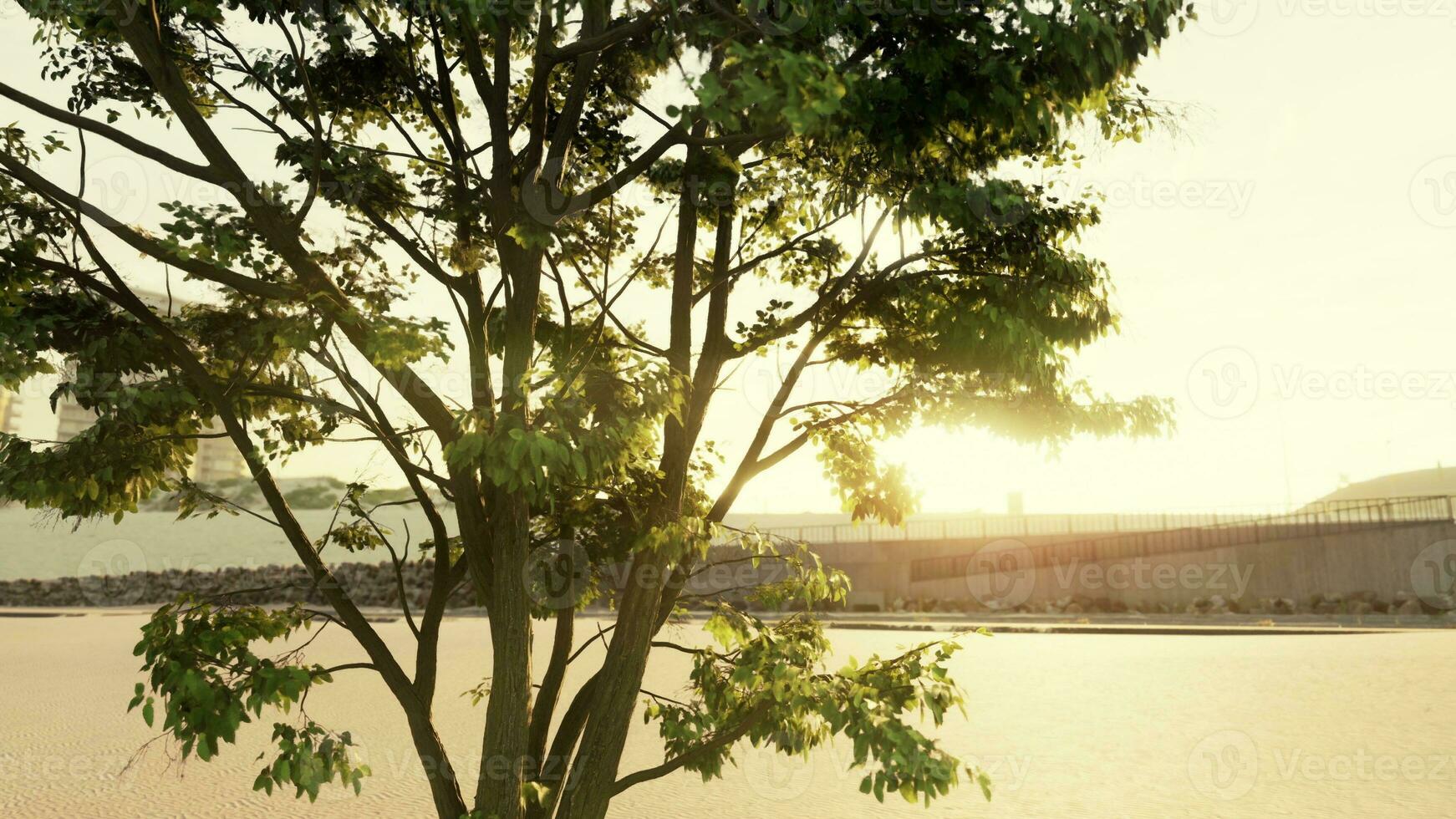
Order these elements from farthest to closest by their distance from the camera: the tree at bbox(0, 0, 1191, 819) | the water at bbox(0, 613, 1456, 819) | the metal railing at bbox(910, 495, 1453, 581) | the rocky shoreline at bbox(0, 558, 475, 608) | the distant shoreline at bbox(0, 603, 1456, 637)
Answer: the rocky shoreline at bbox(0, 558, 475, 608)
the metal railing at bbox(910, 495, 1453, 581)
the distant shoreline at bbox(0, 603, 1456, 637)
the water at bbox(0, 613, 1456, 819)
the tree at bbox(0, 0, 1191, 819)

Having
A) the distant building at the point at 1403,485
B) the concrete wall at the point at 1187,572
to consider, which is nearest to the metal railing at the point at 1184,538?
the concrete wall at the point at 1187,572

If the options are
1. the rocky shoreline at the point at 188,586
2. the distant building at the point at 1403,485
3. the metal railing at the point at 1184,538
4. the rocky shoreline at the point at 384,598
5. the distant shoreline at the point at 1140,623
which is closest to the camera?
the distant shoreline at the point at 1140,623

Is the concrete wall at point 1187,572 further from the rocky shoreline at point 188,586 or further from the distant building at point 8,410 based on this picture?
the distant building at point 8,410

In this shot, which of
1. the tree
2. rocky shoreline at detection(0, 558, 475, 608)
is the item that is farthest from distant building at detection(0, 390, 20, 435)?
the tree

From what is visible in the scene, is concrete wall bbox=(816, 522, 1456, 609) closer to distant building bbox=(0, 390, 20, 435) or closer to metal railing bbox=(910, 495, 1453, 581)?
metal railing bbox=(910, 495, 1453, 581)

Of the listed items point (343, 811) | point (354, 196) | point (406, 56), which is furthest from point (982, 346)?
point (343, 811)

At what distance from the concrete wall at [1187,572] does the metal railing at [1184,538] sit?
14 cm

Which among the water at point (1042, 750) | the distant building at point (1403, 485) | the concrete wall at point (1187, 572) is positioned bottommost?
the water at point (1042, 750)

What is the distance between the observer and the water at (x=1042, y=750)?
27.7 feet

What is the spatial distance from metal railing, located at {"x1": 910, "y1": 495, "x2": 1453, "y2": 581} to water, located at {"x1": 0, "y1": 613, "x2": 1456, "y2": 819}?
16407 millimetres

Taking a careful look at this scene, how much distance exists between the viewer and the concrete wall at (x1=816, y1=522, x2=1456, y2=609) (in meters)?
31.2

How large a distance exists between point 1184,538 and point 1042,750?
27427 mm

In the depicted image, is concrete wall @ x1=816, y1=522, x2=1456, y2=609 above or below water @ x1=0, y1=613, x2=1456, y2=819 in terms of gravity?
above

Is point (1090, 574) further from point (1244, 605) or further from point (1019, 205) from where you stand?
point (1019, 205)
